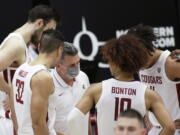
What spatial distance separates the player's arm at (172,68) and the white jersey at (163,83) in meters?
0.04

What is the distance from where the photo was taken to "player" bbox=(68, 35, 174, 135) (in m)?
4.81

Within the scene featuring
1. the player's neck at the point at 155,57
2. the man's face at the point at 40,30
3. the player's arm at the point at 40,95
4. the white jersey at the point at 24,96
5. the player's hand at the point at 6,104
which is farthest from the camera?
the player's hand at the point at 6,104

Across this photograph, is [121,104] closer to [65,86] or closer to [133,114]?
[133,114]

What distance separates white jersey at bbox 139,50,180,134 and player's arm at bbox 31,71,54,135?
3.41ft

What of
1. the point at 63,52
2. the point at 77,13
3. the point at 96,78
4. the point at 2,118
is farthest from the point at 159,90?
the point at 77,13

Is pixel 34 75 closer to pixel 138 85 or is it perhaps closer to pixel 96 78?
pixel 138 85

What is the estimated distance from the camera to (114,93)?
486 centimetres

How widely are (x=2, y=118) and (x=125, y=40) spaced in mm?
2071

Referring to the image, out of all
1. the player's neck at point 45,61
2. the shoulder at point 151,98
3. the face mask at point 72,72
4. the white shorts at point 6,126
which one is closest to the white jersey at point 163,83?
the face mask at point 72,72

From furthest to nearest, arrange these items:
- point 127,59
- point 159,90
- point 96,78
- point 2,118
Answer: point 96,78, point 2,118, point 159,90, point 127,59

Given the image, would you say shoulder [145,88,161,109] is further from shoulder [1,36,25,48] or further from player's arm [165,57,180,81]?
shoulder [1,36,25,48]

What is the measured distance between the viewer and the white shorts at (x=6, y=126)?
644 centimetres

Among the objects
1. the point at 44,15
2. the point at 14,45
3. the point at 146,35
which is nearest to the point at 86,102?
the point at 146,35

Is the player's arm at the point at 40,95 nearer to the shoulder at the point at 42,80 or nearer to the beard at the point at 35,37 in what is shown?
the shoulder at the point at 42,80
